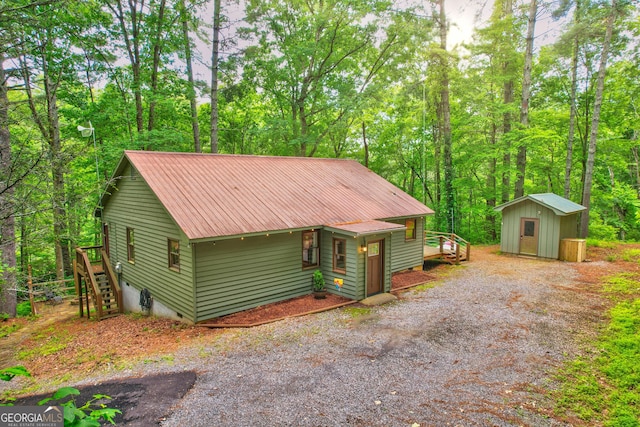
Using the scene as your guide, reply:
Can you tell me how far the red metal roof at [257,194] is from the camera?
9.03 metres

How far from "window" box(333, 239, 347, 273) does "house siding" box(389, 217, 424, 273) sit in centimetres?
329

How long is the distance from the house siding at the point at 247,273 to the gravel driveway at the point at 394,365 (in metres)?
1.36

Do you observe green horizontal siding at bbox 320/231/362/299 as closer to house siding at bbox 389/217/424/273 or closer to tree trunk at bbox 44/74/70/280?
house siding at bbox 389/217/424/273

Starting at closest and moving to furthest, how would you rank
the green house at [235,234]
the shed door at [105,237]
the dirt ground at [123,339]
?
the dirt ground at [123,339] → the green house at [235,234] → the shed door at [105,237]

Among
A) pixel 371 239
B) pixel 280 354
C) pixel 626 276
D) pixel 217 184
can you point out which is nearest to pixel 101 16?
pixel 217 184

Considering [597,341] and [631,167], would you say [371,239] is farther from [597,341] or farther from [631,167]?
[631,167]

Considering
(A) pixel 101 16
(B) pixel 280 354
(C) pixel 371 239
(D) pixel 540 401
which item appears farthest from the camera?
(A) pixel 101 16

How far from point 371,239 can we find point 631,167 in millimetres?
22482

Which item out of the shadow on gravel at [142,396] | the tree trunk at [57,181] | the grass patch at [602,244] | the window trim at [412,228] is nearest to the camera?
the shadow on gravel at [142,396]

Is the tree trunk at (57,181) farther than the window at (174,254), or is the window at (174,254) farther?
the window at (174,254)

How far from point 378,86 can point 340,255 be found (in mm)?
13285

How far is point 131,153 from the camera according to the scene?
10.4 metres

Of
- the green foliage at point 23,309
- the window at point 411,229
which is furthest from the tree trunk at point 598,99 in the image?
the green foliage at point 23,309

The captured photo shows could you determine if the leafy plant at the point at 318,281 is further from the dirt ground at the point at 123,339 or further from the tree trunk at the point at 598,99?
the tree trunk at the point at 598,99
